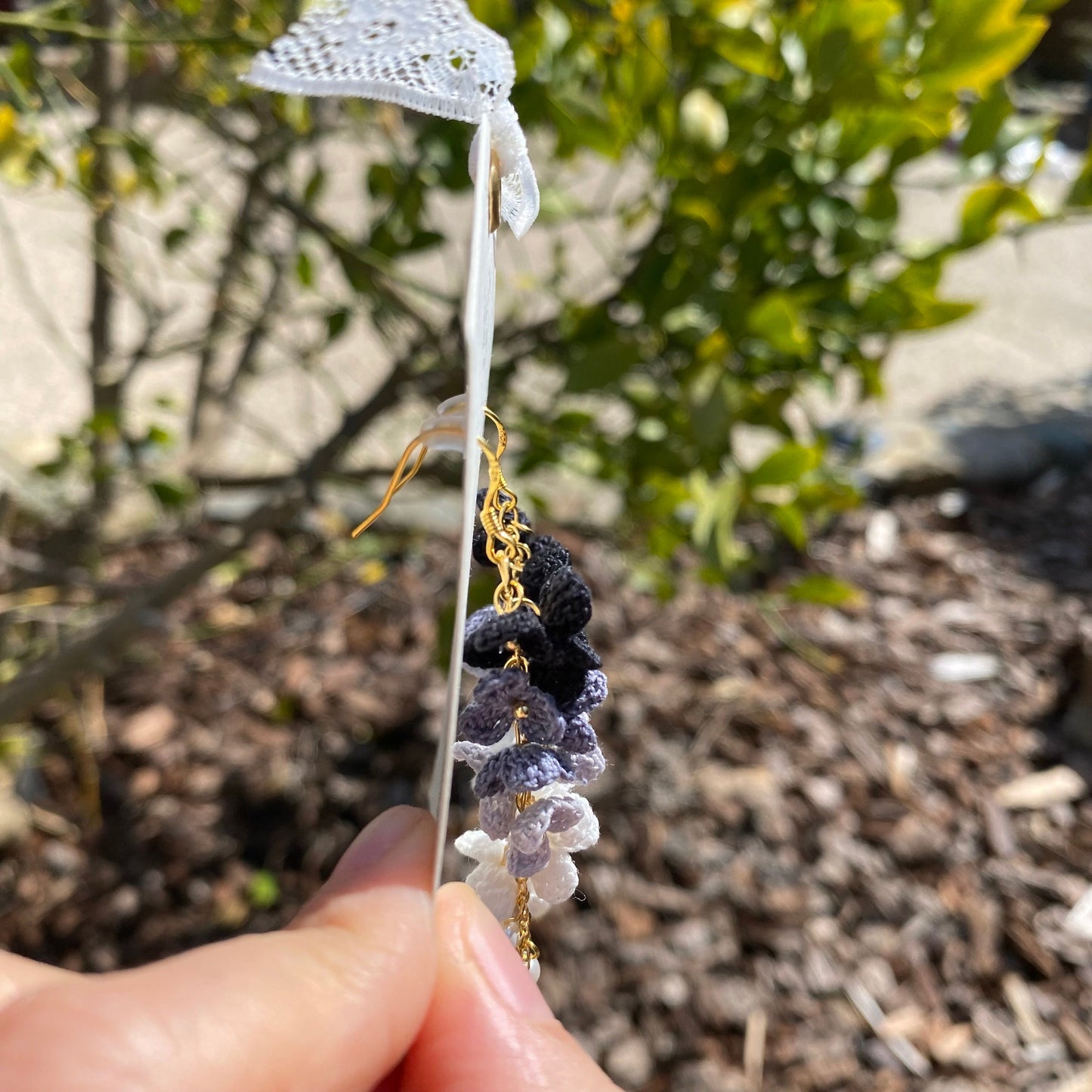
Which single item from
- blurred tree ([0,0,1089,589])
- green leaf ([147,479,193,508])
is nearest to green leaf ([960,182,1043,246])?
blurred tree ([0,0,1089,589])

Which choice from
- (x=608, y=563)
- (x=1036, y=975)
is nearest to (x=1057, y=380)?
(x=608, y=563)

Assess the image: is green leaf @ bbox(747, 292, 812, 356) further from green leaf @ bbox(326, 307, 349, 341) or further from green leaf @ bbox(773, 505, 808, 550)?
green leaf @ bbox(326, 307, 349, 341)

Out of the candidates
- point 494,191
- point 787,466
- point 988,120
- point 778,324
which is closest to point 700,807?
point 787,466

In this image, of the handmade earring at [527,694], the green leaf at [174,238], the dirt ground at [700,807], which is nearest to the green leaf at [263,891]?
the dirt ground at [700,807]

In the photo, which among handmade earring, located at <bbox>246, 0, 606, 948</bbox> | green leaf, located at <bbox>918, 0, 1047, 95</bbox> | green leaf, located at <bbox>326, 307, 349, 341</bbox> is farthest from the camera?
green leaf, located at <bbox>326, 307, 349, 341</bbox>

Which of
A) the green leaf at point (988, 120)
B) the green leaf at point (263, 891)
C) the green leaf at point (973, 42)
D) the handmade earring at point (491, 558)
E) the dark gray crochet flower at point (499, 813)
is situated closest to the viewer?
the handmade earring at point (491, 558)

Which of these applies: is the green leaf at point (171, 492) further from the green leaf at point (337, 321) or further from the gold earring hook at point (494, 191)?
the gold earring hook at point (494, 191)

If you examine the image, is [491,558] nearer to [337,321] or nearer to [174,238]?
[337,321]
